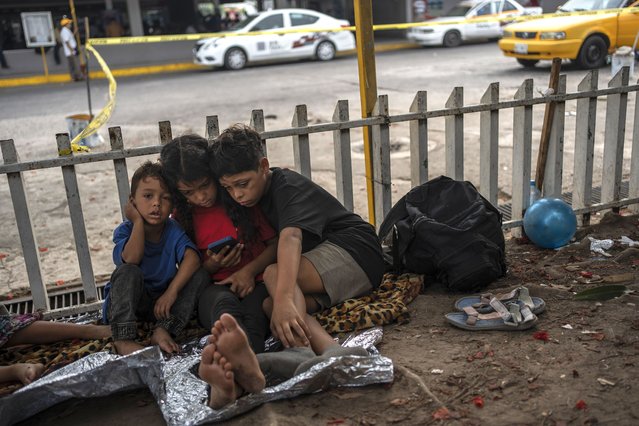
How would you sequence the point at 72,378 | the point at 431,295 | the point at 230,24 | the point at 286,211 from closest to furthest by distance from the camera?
the point at 72,378
the point at 286,211
the point at 431,295
the point at 230,24

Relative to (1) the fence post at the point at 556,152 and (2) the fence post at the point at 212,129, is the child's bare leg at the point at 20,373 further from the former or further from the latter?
(1) the fence post at the point at 556,152

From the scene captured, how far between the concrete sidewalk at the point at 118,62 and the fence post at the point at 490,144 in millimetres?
17323

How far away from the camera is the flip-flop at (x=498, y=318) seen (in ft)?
10.1

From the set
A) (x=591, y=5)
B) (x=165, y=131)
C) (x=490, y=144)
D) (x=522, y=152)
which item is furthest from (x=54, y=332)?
(x=591, y=5)

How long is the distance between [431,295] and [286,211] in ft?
3.50

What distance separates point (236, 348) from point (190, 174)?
1082 millimetres

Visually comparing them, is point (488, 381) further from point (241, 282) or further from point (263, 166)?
point (263, 166)

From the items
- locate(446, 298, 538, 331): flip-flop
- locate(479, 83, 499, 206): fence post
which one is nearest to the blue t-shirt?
locate(446, 298, 538, 331): flip-flop

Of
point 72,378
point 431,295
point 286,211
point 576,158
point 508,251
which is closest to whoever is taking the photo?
point 72,378

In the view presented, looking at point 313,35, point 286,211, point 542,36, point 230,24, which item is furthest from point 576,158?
point 230,24

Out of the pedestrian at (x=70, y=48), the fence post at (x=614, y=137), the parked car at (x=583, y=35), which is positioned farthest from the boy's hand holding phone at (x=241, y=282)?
the pedestrian at (x=70, y=48)

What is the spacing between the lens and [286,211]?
126 inches

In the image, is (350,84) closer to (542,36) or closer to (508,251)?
(542,36)

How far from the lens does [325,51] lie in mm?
20047
